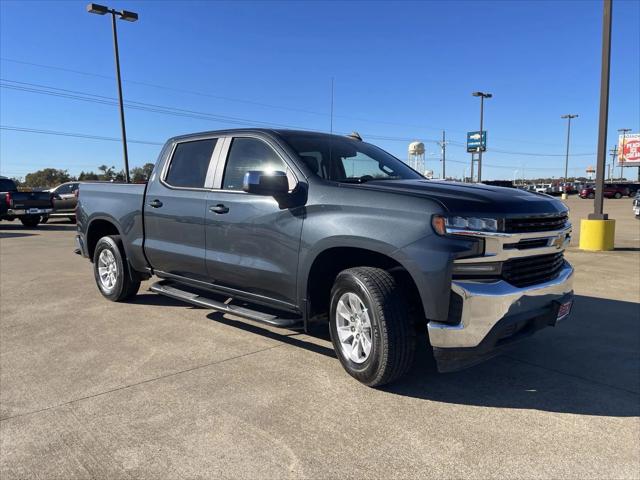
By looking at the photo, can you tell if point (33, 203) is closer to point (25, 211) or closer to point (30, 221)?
point (25, 211)

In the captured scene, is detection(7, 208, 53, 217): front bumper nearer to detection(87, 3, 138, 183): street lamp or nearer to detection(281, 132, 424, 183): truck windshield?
detection(87, 3, 138, 183): street lamp

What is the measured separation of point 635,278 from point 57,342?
7693mm

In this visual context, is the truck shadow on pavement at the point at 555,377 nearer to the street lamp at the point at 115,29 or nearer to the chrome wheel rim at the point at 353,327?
the chrome wheel rim at the point at 353,327

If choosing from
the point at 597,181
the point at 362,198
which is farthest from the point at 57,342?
the point at 597,181

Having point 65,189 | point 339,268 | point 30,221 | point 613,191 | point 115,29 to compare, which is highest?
point 115,29

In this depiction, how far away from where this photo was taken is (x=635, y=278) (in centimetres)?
750

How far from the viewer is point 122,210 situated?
5.80 meters

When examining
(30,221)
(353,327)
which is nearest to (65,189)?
(30,221)

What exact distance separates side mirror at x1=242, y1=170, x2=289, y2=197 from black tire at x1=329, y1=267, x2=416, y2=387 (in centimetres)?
88

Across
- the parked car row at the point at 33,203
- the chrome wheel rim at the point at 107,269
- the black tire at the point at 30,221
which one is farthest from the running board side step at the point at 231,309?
the black tire at the point at 30,221

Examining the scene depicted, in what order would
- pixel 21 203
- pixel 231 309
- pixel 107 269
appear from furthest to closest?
pixel 21 203, pixel 107 269, pixel 231 309

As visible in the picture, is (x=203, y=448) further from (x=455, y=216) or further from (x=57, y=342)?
(x=57, y=342)

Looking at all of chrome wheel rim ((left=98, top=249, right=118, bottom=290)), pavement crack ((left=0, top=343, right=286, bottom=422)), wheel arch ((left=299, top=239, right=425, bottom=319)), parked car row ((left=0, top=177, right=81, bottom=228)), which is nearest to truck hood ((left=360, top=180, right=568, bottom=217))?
wheel arch ((left=299, top=239, right=425, bottom=319))

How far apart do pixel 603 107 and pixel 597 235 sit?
9.19ft
